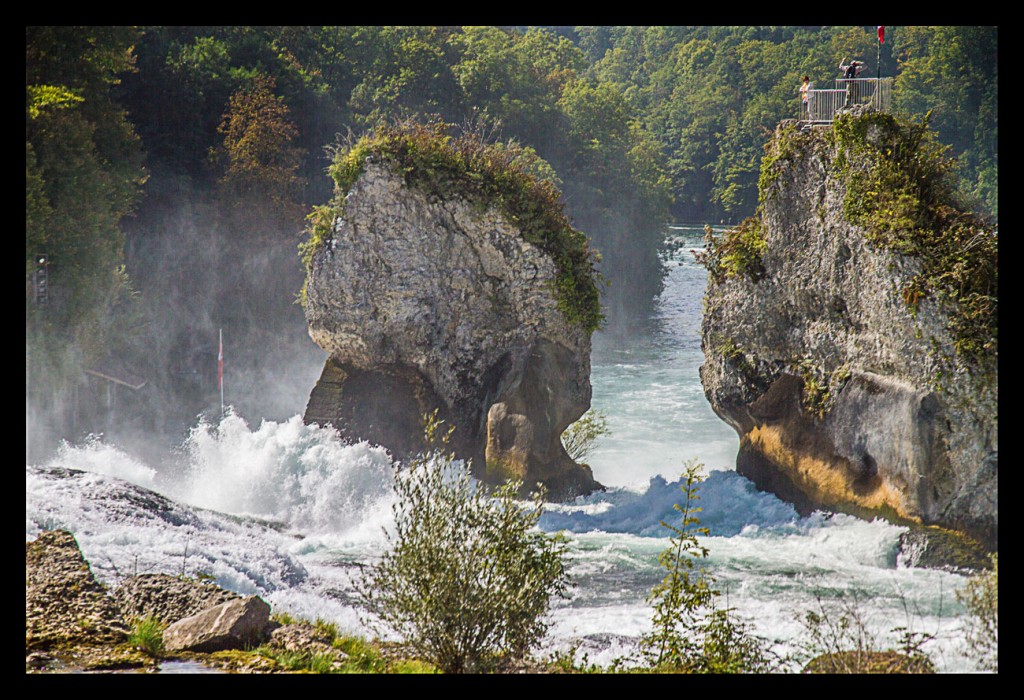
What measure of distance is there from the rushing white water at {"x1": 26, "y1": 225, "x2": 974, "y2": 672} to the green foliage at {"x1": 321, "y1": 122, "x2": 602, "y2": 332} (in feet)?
9.84

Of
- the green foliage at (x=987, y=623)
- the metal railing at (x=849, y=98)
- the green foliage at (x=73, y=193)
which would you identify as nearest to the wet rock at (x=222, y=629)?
the green foliage at (x=987, y=623)

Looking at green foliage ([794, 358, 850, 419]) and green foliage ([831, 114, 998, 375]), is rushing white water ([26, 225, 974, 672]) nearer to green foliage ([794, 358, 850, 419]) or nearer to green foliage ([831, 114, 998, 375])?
green foliage ([794, 358, 850, 419])

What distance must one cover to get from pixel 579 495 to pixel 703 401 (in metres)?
8.98

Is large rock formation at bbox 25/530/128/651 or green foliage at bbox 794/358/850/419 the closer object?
large rock formation at bbox 25/530/128/651

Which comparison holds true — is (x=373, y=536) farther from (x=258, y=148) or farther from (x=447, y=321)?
(x=258, y=148)

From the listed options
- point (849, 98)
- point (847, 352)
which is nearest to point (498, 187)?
point (849, 98)

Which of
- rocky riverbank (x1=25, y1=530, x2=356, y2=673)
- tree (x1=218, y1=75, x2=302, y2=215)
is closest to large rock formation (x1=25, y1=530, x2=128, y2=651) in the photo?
rocky riverbank (x1=25, y1=530, x2=356, y2=673)

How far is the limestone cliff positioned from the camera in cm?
1202

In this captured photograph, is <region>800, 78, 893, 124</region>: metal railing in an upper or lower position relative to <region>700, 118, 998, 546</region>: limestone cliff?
upper

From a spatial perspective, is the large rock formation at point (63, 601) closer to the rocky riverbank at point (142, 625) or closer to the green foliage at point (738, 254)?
the rocky riverbank at point (142, 625)

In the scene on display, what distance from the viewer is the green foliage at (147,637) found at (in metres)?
8.33

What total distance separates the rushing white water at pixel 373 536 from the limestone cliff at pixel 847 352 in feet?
1.89
